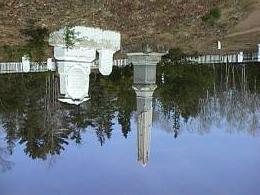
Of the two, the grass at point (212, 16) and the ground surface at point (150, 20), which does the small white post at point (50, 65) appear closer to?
the ground surface at point (150, 20)

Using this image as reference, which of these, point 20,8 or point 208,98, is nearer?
point 20,8

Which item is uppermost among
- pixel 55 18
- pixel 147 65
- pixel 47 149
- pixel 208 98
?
pixel 55 18

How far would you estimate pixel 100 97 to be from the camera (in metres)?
21.9

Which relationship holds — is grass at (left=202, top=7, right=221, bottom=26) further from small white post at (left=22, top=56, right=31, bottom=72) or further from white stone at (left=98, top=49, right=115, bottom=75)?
small white post at (left=22, top=56, right=31, bottom=72)

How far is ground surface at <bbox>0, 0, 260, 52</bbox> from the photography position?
15812 mm

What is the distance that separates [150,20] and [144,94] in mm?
2796

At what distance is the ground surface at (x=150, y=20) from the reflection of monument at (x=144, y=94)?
521 millimetres

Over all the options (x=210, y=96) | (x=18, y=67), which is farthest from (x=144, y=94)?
(x=210, y=96)

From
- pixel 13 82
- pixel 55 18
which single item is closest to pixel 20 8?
pixel 55 18

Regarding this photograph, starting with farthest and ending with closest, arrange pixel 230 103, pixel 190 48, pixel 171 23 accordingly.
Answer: pixel 230 103
pixel 190 48
pixel 171 23

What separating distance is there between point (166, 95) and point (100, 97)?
2834 mm

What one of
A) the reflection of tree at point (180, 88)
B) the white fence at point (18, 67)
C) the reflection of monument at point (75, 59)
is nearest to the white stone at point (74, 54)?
the reflection of monument at point (75, 59)

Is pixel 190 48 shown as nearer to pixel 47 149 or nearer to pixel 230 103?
pixel 47 149

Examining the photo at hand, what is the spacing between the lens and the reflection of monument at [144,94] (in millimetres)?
16391
